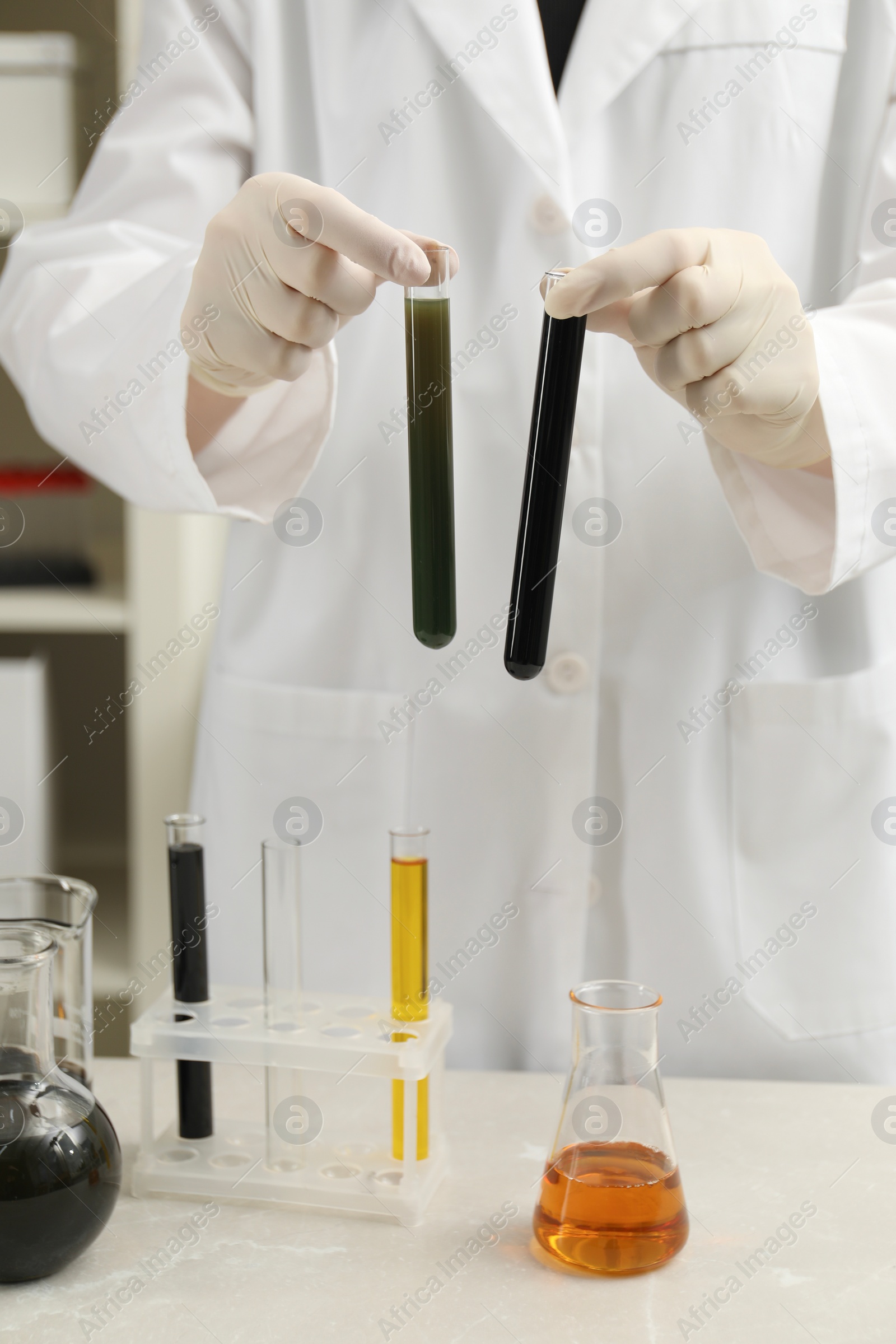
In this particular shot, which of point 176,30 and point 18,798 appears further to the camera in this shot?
point 18,798

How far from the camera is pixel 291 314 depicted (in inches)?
25.6

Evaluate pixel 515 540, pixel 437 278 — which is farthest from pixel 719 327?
pixel 515 540

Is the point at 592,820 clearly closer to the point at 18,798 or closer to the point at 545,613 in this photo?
the point at 545,613

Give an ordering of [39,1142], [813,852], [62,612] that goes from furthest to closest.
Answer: [62,612] → [813,852] → [39,1142]

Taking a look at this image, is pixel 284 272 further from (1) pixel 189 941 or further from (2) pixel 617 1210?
(2) pixel 617 1210

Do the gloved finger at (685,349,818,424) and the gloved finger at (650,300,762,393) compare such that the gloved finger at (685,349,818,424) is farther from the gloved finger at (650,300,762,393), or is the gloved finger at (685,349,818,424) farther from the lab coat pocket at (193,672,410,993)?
the lab coat pocket at (193,672,410,993)

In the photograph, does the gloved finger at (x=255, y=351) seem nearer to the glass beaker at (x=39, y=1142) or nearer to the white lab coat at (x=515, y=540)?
the white lab coat at (x=515, y=540)

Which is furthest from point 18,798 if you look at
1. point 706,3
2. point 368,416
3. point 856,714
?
point 706,3

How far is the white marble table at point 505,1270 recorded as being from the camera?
1.65ft

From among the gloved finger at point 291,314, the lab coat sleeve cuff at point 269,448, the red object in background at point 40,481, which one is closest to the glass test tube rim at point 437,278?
the gloved finger at point 291,314

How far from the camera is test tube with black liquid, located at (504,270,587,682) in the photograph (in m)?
0.53

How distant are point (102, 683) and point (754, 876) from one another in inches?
40.1

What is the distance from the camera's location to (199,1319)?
0.51 metres

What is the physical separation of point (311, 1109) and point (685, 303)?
0.47 metres
